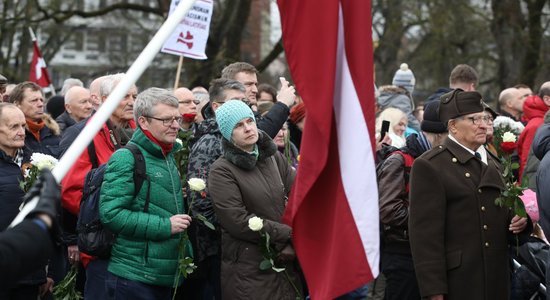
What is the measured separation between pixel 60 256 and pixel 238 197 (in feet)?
4.84

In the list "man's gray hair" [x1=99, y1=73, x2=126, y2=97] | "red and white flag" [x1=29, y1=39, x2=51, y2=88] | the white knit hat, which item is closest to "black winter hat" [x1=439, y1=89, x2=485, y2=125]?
"man's gray hair" [x1=99, y1=73, x2=126, y2=97]

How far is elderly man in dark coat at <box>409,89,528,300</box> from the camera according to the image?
6.58 meters

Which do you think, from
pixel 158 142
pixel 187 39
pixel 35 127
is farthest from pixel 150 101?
pixel 187 39

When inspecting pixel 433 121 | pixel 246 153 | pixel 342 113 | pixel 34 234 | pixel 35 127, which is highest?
pixel 342 113

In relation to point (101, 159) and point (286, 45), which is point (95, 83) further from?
point (286, 45)

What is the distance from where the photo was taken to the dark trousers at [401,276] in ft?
25.2

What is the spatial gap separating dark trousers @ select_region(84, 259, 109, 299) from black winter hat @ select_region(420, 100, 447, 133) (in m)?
2.56

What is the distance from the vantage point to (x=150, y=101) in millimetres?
6758

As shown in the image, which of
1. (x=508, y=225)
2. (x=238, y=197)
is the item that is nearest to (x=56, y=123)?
(x=238, y=197)

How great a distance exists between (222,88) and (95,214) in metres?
1.82

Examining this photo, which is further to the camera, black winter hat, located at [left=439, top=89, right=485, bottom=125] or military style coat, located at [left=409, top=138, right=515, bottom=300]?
black winter hat, located at [left=439, top=89, right=485, bottom=125]

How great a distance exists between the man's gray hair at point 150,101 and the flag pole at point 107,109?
259 cm

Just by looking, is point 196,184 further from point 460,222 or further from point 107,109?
point 107,109

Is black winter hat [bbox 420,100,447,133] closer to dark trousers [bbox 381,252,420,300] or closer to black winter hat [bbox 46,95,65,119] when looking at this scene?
dark trousers [bbox 381,252,420,300]
